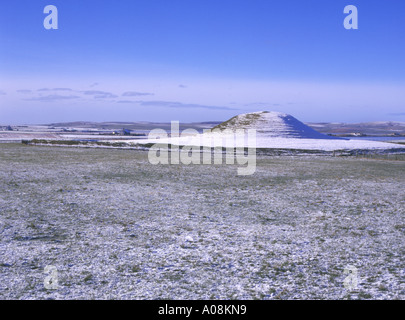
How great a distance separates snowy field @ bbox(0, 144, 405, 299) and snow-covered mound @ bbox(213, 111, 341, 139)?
85.1m

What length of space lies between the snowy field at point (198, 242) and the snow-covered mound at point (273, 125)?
85.1 metres

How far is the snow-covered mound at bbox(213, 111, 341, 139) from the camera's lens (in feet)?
342

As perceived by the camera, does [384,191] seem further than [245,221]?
Yes

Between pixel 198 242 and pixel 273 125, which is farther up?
pixel 273 125

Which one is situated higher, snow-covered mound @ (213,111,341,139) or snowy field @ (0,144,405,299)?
snow-covered mound @ (213,111,341,139)

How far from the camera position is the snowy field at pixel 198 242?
7.73m

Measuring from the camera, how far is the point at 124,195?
59.5ft

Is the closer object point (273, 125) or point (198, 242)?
point (198, 242)

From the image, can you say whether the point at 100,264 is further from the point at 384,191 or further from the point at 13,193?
the point at 384,191

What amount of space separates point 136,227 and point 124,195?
237 inches

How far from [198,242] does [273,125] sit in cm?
10662

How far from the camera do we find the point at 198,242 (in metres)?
10.8
